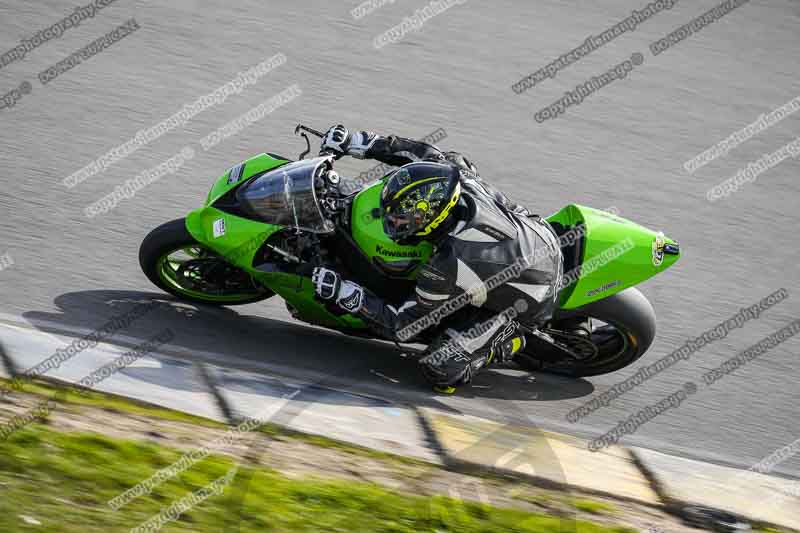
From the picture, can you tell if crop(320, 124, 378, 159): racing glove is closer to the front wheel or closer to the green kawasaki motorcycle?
the green kawasaki motorcycle

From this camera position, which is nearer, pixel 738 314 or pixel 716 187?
pixel 738 314

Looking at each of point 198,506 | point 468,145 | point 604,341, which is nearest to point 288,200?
point 198,506

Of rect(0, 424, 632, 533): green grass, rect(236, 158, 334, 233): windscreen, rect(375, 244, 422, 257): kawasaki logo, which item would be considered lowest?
rect(0, 424, 632, 533): green grass

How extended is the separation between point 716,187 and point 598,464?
4400 mm

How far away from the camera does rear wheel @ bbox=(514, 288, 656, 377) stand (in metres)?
6.21

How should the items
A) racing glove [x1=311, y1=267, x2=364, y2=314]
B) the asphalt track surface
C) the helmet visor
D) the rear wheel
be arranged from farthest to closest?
the asphalt track surface
the rear wheel
racing glove [x1=311, y1=267, x2=364, y2=314]
the helmet visor

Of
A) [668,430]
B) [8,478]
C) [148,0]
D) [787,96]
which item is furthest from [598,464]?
[148,0]

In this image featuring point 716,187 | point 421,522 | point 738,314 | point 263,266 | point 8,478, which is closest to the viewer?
point 8,478

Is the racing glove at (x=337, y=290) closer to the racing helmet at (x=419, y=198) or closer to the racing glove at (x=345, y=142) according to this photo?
the racing helmet at (x=419, y=198)

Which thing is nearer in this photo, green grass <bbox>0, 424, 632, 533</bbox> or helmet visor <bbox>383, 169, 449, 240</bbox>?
green grass <bbox>0, 424, 632, 533</bbox>

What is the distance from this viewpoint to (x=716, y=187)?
Result: 30.2 feet

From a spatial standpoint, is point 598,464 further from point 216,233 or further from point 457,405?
point 216,233

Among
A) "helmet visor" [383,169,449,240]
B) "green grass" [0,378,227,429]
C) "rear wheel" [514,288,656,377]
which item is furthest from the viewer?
"rear wheel" [514,288,656,377]

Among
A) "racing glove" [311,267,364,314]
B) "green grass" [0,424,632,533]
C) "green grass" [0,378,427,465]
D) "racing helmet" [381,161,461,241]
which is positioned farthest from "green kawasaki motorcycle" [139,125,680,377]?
"green grass" [0,424,632,533]
